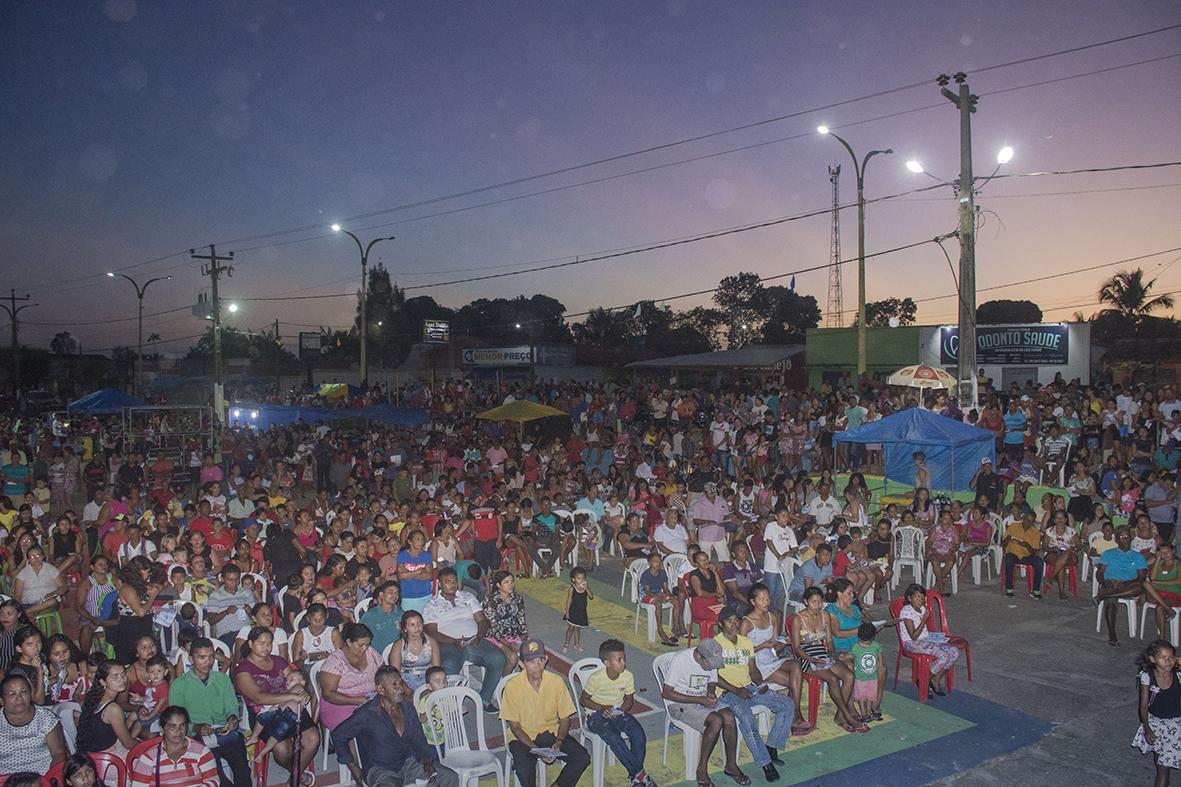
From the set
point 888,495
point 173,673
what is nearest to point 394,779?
point 173,673

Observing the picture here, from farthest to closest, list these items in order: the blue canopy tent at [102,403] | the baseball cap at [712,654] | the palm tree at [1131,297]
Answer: the palm tree at [1131,297] < the blue canopy tent at [102,403] < the baseball cap at [712,654]

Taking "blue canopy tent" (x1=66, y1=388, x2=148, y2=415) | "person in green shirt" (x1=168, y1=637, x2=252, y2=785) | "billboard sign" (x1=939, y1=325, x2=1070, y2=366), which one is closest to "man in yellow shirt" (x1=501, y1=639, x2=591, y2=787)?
"person in green shirt" (x1=168, y1=637, x2=252, y2=785)

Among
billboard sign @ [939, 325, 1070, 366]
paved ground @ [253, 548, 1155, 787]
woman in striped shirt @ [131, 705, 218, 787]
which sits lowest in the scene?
paved ground @ [253, 548, 1155, 787]

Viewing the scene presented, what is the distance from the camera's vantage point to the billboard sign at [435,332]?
5531cm

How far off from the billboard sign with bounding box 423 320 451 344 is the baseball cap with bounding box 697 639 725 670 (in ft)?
164

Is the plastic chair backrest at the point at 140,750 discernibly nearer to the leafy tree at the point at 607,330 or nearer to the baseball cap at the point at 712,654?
the baseball cap at the point at 712,654

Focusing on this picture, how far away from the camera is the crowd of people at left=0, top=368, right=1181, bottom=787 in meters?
6.29

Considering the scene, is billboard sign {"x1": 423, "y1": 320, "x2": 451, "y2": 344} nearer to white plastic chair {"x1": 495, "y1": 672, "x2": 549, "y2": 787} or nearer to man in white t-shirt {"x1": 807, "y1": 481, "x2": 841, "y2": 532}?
man in white t-shirt {"x1": 807, "y1": 481, "x2": 841, "y2": 532}

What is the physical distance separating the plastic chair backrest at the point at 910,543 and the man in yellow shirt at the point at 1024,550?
3.72 ft

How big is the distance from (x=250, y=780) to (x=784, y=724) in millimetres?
4187

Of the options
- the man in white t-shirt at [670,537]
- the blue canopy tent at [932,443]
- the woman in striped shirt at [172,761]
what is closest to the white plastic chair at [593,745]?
the woman in striped shirt at [172,761]

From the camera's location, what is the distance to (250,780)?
607 cm

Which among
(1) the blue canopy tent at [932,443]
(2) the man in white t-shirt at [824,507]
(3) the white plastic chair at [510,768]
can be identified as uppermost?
(1) the blue canopy tent at [932,443]

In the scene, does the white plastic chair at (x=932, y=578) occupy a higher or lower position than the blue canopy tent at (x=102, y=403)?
lower
